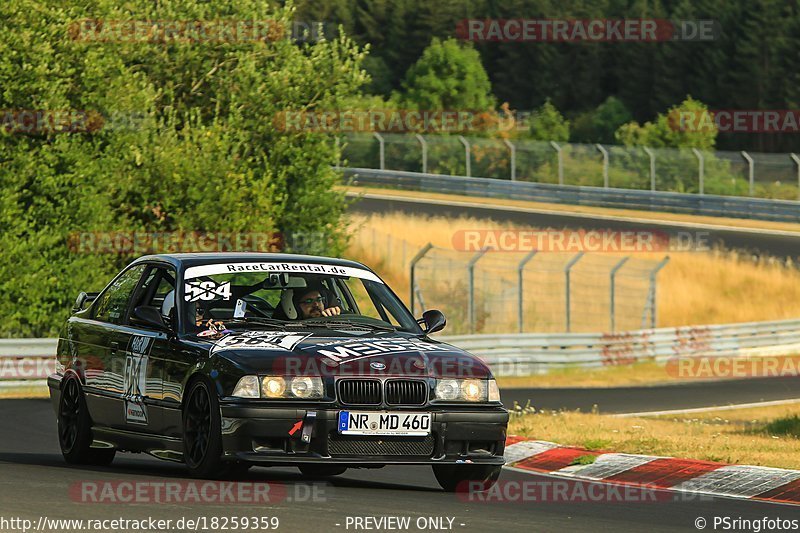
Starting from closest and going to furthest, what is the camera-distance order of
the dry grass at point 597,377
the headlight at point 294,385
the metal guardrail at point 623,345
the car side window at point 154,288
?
the headlight at point 294,385 → the car side window at point 154,288 → the dry grass at point 597,377 → the metal guardrail at point 623,345

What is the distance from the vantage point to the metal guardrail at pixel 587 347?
80.0 feet

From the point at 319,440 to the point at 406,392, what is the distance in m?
0.65

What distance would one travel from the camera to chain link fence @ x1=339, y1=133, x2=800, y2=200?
5403 centimetres

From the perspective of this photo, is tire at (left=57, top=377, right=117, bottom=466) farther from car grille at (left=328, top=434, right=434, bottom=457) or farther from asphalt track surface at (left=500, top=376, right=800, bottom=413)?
asphalt track surface at (left=500, top=376, right=800, bottom=413)

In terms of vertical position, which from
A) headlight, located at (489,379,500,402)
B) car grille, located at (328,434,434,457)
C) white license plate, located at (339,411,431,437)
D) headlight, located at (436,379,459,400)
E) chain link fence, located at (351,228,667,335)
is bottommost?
chain link fence, located at (351,228,667,335)

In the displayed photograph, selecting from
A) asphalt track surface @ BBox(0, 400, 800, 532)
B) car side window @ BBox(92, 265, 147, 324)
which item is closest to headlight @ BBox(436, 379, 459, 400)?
asphalt track surface @ BBox(0, 400, 800, 532)

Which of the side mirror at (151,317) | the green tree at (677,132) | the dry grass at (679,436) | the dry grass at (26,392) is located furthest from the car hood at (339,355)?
the green tree at (677,132)

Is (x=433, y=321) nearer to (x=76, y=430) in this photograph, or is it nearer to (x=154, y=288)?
(x=154, y=288)

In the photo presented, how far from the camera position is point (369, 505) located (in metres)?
9.42

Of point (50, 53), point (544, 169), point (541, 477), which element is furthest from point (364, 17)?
point (541, 477)

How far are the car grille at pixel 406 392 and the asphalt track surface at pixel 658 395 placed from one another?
1238cm

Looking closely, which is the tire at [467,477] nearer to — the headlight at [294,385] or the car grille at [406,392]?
the car grille at [406,392]

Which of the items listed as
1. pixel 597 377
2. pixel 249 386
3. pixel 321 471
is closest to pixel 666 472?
pixel 321 471

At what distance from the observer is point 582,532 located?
8625 mm
